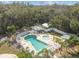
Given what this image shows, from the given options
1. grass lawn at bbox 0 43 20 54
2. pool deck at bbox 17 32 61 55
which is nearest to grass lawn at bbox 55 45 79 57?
pool deck at bbox 17 32 61 55

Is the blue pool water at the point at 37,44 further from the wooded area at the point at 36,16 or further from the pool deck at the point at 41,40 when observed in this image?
the wooded area at the point at 36,16

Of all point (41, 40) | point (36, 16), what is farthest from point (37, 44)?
point (36, 16)

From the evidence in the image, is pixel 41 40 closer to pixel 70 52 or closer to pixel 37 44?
pixel 37 44

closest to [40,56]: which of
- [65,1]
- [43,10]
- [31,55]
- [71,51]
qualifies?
[31,55]

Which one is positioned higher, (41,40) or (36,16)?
(36,16)

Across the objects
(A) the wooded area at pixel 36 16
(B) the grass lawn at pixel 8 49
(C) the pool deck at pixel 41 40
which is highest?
(A) the wooded area at pixel 36 16

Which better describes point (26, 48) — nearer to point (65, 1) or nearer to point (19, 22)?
point (19, 22)

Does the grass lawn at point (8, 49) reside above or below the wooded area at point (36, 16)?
below

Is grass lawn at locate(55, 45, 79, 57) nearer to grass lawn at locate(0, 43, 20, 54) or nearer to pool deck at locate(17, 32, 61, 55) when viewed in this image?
pool deck at locate(17, 32, 61, 55)

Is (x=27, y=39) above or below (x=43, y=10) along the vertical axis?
below

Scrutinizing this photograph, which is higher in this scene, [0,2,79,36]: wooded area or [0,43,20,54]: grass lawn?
[0,2,79,36]: wooded area

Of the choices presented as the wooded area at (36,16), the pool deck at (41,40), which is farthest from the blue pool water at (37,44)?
the wooded area at (36,16)
